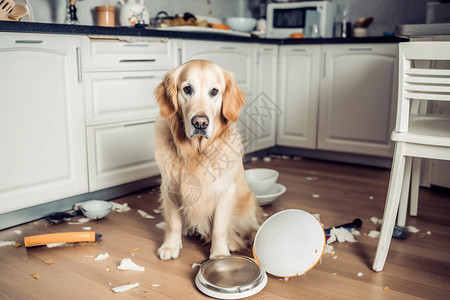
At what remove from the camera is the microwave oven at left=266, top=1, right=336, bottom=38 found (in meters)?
4.14

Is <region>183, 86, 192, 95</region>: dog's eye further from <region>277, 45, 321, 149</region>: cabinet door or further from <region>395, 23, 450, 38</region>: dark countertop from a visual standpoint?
<region>277, 45, 321, 149</region>: cabinet door

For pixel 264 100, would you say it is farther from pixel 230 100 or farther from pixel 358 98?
pixel 230 100

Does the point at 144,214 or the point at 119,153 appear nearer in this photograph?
the point at 144,214

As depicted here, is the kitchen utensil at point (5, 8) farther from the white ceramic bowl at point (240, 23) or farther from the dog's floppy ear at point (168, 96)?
the white ceramic bowl at point (240, 23)

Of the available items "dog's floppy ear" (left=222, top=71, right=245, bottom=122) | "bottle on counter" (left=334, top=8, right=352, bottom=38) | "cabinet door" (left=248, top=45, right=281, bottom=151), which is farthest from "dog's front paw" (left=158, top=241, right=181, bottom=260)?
"bottle on counter" (left=334, top=8, right=352, bottom=38)

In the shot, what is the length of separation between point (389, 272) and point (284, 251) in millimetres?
467

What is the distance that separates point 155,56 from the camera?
286 cm

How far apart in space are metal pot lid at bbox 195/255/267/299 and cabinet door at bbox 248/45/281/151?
2113 millimetres

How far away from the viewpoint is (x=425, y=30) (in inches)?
74.4

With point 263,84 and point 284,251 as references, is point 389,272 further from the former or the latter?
point 263,84

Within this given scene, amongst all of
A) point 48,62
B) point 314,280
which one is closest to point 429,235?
point 314,280

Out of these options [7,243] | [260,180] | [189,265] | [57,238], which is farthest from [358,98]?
[7,243]

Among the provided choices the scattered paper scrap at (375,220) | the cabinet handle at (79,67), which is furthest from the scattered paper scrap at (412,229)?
the cabinet handle at (79,67)

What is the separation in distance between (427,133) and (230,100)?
81 centimetres
